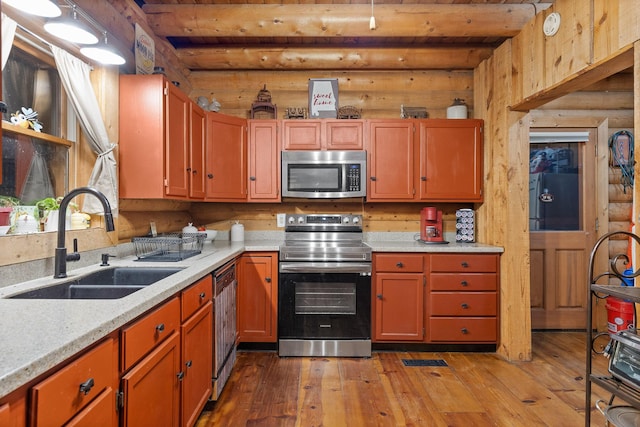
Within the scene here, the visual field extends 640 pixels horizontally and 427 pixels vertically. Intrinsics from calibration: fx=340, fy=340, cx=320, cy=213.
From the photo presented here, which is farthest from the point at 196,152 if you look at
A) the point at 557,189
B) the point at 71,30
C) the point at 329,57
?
the point at 557,189

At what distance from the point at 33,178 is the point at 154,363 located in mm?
1243

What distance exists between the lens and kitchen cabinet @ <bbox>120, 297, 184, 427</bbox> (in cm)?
117

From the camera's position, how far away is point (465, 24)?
2.79 metres

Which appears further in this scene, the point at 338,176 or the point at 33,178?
the point at 338,176

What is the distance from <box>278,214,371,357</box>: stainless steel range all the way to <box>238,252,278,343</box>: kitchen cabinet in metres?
0.08

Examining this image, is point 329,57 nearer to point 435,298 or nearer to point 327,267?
point 327,267

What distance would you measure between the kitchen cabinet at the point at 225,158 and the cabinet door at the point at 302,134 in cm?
40

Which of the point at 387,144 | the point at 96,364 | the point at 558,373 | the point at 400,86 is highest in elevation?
the point at 400,86

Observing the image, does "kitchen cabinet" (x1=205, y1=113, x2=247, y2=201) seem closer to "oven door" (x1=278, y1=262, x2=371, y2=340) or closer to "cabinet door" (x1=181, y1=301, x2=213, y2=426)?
"oven door" (x1=278, y1=262, x2=371, y2=340)

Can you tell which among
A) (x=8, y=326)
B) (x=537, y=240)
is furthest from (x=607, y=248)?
(x=8, y=326)

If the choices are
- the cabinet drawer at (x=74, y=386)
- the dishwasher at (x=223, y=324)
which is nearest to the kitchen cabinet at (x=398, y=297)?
the dishwasher at (x=223, y=324)

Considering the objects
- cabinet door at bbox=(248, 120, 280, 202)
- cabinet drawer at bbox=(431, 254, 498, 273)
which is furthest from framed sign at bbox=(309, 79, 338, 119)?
cabinet drawer at bbox=(431, 254, 498, 273)

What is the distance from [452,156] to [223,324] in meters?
2.46

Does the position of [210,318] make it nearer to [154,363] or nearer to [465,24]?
[154,363]
